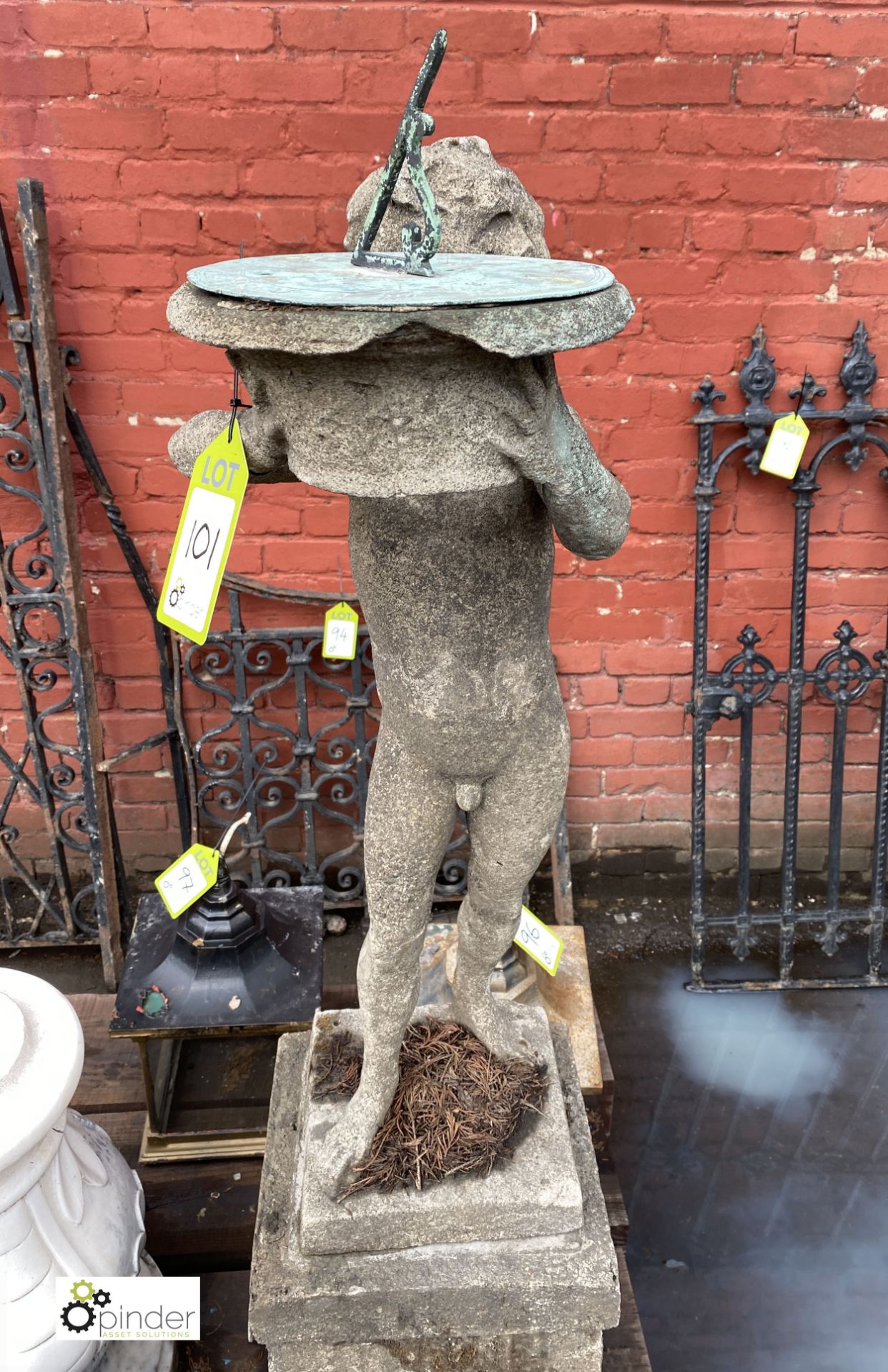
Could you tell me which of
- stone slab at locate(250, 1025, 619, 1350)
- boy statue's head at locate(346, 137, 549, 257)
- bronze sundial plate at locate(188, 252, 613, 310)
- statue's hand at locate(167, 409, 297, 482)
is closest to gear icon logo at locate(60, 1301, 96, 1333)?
stone slab at locate(250, 1025, 619, 1350)

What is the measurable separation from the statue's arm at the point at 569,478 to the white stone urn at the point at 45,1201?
45.9 inches

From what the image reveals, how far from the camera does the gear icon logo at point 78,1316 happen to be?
1.67m

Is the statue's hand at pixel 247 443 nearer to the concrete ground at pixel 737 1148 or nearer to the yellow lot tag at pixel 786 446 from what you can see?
the yellow lot tag at pixel 786 446

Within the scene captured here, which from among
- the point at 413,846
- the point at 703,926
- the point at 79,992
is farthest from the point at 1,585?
the point at 703,926

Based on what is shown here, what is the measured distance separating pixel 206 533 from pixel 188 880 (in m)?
1.14

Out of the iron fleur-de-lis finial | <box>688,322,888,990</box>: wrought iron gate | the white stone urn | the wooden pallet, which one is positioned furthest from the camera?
<box>688,322,888,990</box>: wrought iron gate

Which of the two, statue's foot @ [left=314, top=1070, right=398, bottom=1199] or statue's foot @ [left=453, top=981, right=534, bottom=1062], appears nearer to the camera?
statue's foot @ [left=314, top=1070, right=398, bottom=1199]

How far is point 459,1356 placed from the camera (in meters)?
1.72

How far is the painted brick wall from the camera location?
98.5 inches

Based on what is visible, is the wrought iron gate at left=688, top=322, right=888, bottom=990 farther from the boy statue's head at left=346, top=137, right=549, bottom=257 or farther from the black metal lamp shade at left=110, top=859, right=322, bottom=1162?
the boy statue's head at left=346, top=137, right=549, bottom=257

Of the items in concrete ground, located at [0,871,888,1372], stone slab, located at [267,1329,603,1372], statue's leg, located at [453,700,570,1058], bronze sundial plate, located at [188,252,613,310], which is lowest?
concrete ground, located at [0,871,888,1372]

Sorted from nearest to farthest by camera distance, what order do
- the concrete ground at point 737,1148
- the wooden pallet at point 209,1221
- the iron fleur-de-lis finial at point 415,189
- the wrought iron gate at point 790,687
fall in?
the iron fleur-de-lis finial at point 415,189 → the wooden pallet at point 209,1221 → the concrete ground at point 737,1148 → the wrought iron gate at point 790,687

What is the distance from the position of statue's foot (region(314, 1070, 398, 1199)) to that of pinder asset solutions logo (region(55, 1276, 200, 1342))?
0.90ft

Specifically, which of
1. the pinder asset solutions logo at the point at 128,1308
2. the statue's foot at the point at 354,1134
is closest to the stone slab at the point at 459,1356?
the pinder asset solutions logo at the point at 128,1308
